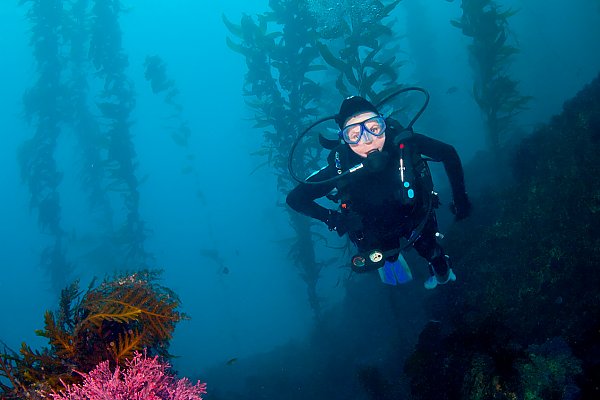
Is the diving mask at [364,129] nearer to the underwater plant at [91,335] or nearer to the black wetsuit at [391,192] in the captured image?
the black wetsuit at [391,192]

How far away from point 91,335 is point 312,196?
Answer: 3.00m

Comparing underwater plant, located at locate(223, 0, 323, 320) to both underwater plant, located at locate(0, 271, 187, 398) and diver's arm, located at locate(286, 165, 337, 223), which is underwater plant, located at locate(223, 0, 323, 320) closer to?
diver's arm, located at locate(286, 165, 337, 223)

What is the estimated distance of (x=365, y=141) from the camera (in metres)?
4.34

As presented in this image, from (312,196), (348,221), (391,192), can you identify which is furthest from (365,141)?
(312,196)

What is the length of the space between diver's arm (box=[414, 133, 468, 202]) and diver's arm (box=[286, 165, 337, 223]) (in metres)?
1.23

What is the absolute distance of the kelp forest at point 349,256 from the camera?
3105 millimetres

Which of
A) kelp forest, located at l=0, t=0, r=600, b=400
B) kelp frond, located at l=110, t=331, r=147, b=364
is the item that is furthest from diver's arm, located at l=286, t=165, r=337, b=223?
kelp frond, located at l=110, t=331, r=147, b=364

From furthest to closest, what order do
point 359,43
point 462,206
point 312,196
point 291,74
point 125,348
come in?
1. point 291,74
2. point 359,43
3. point 312,196
4. point 462,206
5. point 125,348

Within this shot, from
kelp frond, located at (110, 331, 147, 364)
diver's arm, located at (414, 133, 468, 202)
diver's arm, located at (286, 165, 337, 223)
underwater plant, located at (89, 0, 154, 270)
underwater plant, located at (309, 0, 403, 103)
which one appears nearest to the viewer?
kelp frond, located at (110, 331, 147, 364)

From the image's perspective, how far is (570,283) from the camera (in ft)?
15.3

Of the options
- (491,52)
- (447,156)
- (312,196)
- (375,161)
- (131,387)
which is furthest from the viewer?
(491,52)

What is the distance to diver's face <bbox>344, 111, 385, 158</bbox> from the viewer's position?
4.33 m

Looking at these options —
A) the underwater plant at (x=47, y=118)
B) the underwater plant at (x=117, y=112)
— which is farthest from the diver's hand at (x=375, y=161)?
the underwater plant at (x=47, y=118)

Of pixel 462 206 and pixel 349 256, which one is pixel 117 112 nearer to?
pixel 349 256
